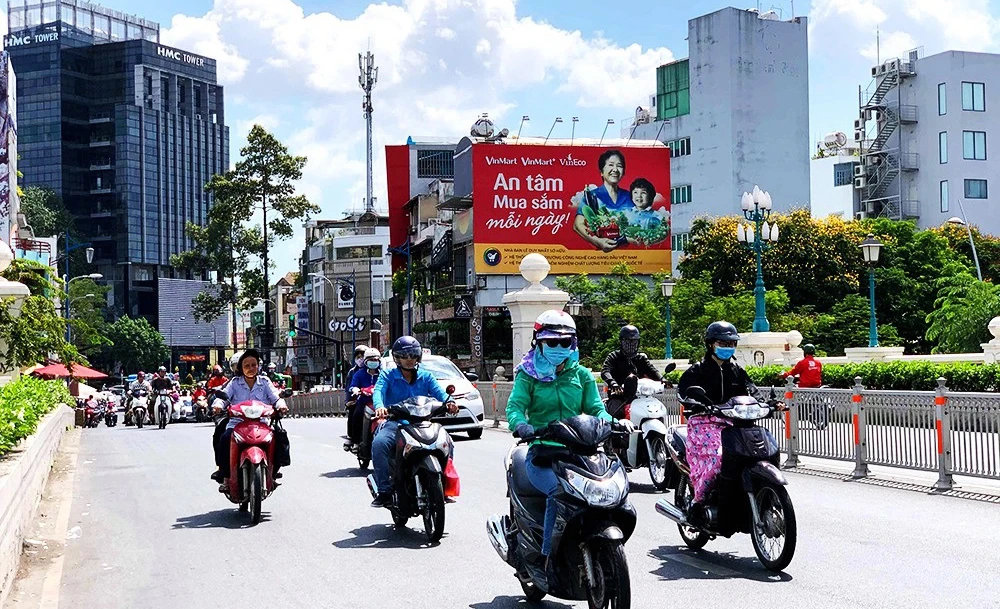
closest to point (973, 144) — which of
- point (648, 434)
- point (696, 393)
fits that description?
point (648, 434)

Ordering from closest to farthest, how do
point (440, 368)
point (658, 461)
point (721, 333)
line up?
point (721, 333)
point (658, 461)
point (440, 368)

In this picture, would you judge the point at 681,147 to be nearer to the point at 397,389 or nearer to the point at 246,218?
the point at 246,218

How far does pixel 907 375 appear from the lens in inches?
969

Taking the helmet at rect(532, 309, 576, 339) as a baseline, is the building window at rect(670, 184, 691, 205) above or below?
above

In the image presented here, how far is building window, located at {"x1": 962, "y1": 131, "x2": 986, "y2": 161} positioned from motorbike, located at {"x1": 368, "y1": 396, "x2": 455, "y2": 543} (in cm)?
7210

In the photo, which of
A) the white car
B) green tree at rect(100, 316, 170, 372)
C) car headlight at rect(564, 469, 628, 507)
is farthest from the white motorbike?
green tree at rect(100, 316, 170, 372)

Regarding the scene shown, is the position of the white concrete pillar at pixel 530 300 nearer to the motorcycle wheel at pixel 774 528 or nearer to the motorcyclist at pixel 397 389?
the motorcyclist at pixel 397 389

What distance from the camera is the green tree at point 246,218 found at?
204 feet

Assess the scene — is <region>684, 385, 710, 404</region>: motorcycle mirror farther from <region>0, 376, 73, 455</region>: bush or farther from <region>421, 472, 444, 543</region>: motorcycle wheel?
<region>0, 376, 73, 455</region>: bush

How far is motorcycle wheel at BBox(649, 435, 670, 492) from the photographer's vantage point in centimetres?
1343

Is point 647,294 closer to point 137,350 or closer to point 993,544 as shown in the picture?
point 993,544

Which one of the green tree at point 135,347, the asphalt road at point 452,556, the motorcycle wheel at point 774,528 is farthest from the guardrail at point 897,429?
the green tree at point 135,347

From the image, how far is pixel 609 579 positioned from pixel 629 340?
7.30 m

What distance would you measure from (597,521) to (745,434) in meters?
2.31
